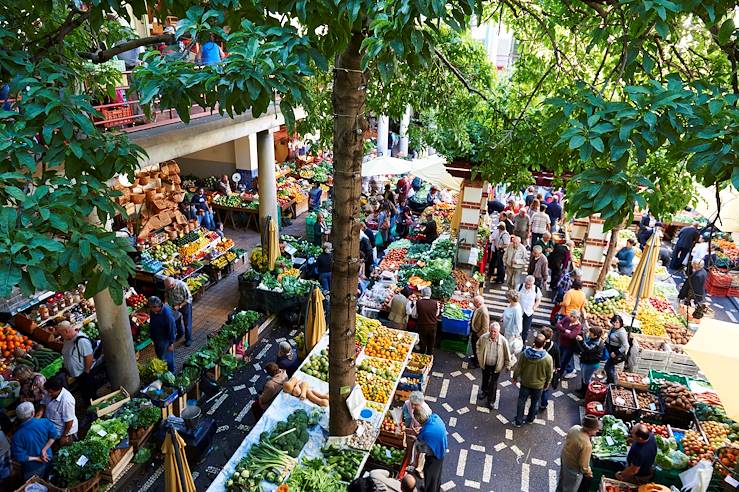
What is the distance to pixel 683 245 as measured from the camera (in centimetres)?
1385

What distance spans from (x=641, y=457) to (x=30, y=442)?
270 inches

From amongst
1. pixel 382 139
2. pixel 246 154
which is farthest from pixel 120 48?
pixel 382 139

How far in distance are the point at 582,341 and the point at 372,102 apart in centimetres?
495

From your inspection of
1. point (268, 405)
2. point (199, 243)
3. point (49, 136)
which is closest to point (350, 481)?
point (268, 405)

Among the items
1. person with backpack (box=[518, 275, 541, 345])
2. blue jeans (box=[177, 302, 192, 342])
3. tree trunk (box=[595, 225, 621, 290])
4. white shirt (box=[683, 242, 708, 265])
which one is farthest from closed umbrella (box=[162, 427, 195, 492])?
white shirt (box=[683, 242, 708, 265])

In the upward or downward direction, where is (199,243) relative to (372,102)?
downward

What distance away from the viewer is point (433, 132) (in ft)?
31.9

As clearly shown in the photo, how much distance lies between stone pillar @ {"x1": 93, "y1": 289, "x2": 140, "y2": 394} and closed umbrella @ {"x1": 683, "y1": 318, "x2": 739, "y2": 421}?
7528mm

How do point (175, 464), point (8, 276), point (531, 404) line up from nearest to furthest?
point (8, 276)
point (175, 464)
point (531, 404)

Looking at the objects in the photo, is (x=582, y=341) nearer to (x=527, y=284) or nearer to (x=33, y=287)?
(x=527, y=284)

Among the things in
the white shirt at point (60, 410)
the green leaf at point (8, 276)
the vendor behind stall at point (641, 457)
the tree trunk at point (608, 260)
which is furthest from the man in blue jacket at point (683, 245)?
the green leaf at point (8, 276)

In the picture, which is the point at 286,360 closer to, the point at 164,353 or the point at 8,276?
the point at 164,353

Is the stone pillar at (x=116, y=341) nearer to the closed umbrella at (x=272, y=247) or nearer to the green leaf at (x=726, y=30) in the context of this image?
the closed umbrella at (x=272, y=247)

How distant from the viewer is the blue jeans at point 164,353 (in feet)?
28.1
